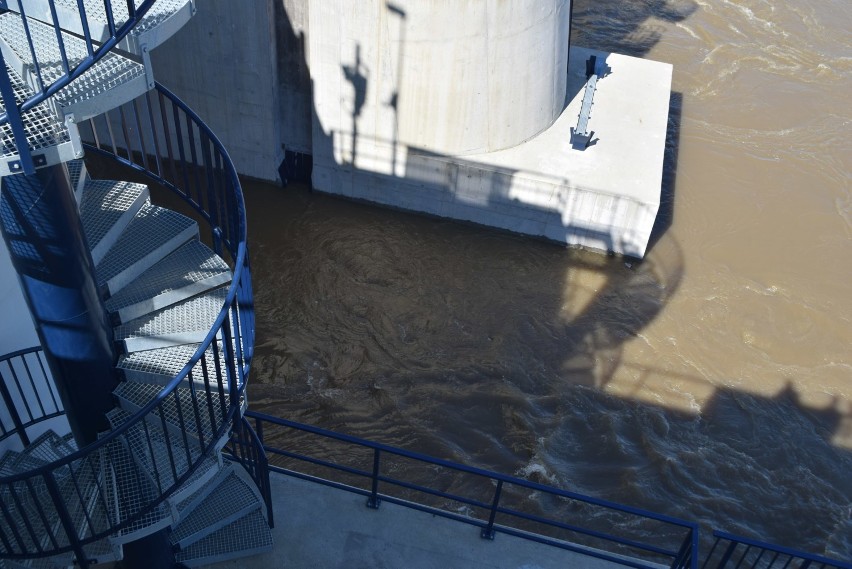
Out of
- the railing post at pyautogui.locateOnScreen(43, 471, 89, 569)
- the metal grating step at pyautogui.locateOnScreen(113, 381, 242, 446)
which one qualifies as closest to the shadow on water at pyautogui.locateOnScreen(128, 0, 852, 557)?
the metal grating step at pyautogui.locateOnScreen(113, 381, 242, 446)

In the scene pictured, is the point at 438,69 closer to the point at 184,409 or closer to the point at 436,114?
the point at 436,114

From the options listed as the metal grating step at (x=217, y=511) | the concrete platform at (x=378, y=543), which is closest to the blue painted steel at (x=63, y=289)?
the metal grating step at (x=217, y=511)

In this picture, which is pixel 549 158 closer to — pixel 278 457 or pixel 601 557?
pixel 278 457

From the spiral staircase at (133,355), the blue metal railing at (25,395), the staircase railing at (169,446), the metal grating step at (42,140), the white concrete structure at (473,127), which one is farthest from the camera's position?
the white concrete structure at (473,127)

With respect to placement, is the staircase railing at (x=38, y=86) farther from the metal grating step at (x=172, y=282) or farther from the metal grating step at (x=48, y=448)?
the metal grating step at (x=48, y=448)

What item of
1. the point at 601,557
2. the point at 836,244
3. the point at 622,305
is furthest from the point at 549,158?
the point at 601,557

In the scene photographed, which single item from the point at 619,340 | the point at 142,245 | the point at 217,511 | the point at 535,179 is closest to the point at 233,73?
the point at 535,179
